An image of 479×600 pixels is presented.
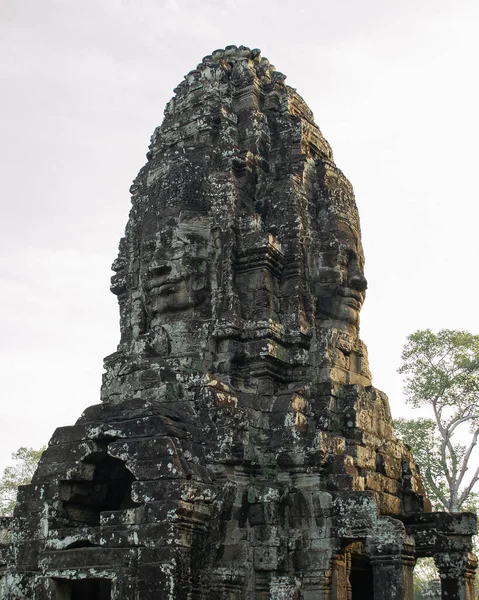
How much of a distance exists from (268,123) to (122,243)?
Result: 317 cm

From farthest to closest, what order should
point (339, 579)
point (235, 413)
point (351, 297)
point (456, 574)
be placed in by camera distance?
point (351, 297) < point (456, 574) < point (235, 413) < point (339, 579)

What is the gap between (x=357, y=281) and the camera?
1209 centimetres

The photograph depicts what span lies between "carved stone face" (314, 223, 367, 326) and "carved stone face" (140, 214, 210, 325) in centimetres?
183

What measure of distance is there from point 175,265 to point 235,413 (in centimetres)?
253

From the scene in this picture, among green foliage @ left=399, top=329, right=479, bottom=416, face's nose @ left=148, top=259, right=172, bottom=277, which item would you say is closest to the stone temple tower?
face's nose @ left=148, top=259, right=172, bottom=277

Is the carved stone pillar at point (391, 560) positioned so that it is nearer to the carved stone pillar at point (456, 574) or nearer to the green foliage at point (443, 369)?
the carved stone pillar at point (456, 574)

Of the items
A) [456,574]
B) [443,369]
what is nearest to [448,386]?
[443,369]

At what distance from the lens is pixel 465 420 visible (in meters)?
24.5

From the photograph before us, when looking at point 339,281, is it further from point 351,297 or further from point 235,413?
point 235,413

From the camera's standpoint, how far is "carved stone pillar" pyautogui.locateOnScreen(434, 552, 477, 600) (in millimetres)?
10438

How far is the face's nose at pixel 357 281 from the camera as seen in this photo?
1210 cm

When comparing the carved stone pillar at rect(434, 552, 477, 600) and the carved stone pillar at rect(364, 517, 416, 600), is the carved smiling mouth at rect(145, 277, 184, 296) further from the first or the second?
the carved stone pillar at rect(434, 552, 477, 600)

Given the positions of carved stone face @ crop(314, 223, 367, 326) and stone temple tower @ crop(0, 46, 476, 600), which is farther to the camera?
carved stone face @ crop(314, 223, 367, 326)

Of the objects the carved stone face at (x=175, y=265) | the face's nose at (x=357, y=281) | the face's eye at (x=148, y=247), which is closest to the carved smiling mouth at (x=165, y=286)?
the carved stone face at (x=175, y=265)
